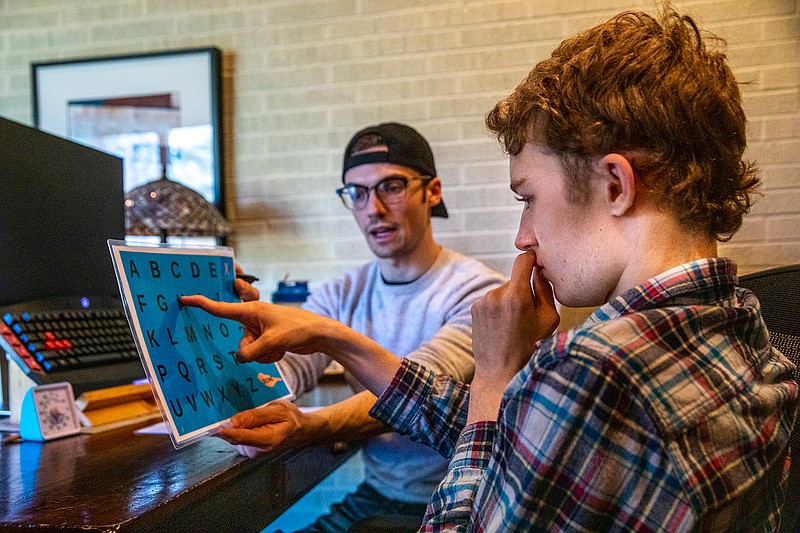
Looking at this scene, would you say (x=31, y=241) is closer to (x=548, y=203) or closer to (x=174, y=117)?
(x=548, y=203)

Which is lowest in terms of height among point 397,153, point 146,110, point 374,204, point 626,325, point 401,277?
point 401,277

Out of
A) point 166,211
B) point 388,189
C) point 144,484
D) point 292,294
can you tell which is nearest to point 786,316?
point 144,484

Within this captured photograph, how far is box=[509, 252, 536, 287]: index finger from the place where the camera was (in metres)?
0.88

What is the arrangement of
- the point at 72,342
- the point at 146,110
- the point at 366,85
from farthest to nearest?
the point at 146,110, the point at 366,85, the point at 72,342

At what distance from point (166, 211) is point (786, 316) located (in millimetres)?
1985

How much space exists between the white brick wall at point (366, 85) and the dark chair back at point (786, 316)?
62.5 inches

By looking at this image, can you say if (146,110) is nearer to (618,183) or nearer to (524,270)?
(524,270)

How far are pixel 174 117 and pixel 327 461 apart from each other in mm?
2149

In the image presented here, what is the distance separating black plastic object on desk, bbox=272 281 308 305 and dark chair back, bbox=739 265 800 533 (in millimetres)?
1682

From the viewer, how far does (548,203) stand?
2.58 feet

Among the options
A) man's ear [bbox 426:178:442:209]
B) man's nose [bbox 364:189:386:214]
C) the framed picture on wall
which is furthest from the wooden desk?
the framed picture on wall

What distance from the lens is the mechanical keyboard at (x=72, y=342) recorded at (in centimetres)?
110

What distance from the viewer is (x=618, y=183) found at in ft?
2.44

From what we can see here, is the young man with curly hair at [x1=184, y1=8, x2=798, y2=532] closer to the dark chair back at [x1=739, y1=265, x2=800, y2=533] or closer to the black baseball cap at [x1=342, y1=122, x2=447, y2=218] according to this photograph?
the dark chair back at [x1=739, y1=265, x2=800, y2=533]
